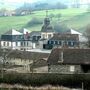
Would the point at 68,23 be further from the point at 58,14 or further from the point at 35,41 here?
the point at 35,41

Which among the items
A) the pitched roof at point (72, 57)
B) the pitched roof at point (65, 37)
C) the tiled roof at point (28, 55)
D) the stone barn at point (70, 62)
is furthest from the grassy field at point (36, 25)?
the stone barn at point (70, 62)

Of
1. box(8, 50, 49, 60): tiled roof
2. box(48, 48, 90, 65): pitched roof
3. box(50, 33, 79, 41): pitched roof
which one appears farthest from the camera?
box(50, 33, 79, 41): pitched roof

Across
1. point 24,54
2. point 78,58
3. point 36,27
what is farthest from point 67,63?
point 36,27

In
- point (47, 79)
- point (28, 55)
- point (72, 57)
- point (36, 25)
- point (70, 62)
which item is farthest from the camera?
point (36, 25)

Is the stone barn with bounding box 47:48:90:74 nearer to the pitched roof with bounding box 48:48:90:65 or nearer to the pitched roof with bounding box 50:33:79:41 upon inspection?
the pitched roof with bounding box 48:48:90:65

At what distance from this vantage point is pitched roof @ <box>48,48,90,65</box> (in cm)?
4759

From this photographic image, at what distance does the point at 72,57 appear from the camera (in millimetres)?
48312

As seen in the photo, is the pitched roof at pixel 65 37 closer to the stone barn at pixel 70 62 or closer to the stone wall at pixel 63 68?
the stone barn at pixel 70 62

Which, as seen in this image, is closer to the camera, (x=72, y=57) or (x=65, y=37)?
(x=72, y=57)

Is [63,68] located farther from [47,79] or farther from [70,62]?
[47,79]

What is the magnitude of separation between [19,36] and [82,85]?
2206 inches

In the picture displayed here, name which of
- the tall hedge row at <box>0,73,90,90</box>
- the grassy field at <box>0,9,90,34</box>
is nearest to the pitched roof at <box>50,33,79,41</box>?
the grassy field at <box>0,9,90,34</box>

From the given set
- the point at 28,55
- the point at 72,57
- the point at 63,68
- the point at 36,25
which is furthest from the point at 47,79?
the point at 36,25

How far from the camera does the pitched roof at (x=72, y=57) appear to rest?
4759 cm
